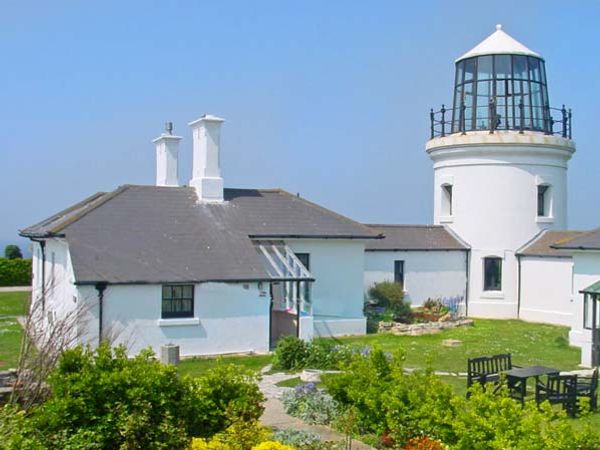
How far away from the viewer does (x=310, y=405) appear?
12508mm

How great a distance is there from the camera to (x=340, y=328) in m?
24.5

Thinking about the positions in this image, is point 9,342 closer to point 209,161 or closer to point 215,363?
point 215,363

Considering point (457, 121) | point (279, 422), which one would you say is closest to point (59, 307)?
point (279, 422)

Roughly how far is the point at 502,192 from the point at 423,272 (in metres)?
4.61

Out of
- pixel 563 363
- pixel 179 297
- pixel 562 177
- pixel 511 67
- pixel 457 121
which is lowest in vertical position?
pixel 563 363

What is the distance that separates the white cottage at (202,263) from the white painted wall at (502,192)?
723 cm

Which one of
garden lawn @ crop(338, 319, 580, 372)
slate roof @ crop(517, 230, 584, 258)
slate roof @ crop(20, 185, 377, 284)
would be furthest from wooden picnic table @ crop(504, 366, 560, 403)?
slate roof @ crop(517, 230, 584, 258)

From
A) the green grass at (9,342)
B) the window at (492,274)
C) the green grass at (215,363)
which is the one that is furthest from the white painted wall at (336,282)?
the green grass at (9,342)

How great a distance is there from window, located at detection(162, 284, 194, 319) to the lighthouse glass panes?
1548cm

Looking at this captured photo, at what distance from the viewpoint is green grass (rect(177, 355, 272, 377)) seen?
18.0 metres

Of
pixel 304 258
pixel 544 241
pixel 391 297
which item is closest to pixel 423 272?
pixel 391 297

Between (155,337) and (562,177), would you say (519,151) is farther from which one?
(155,337)

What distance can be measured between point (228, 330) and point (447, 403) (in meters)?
11.5

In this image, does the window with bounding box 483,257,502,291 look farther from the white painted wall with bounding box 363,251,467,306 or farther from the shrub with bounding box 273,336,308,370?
the shrub with bounding box 273,336,308,370
